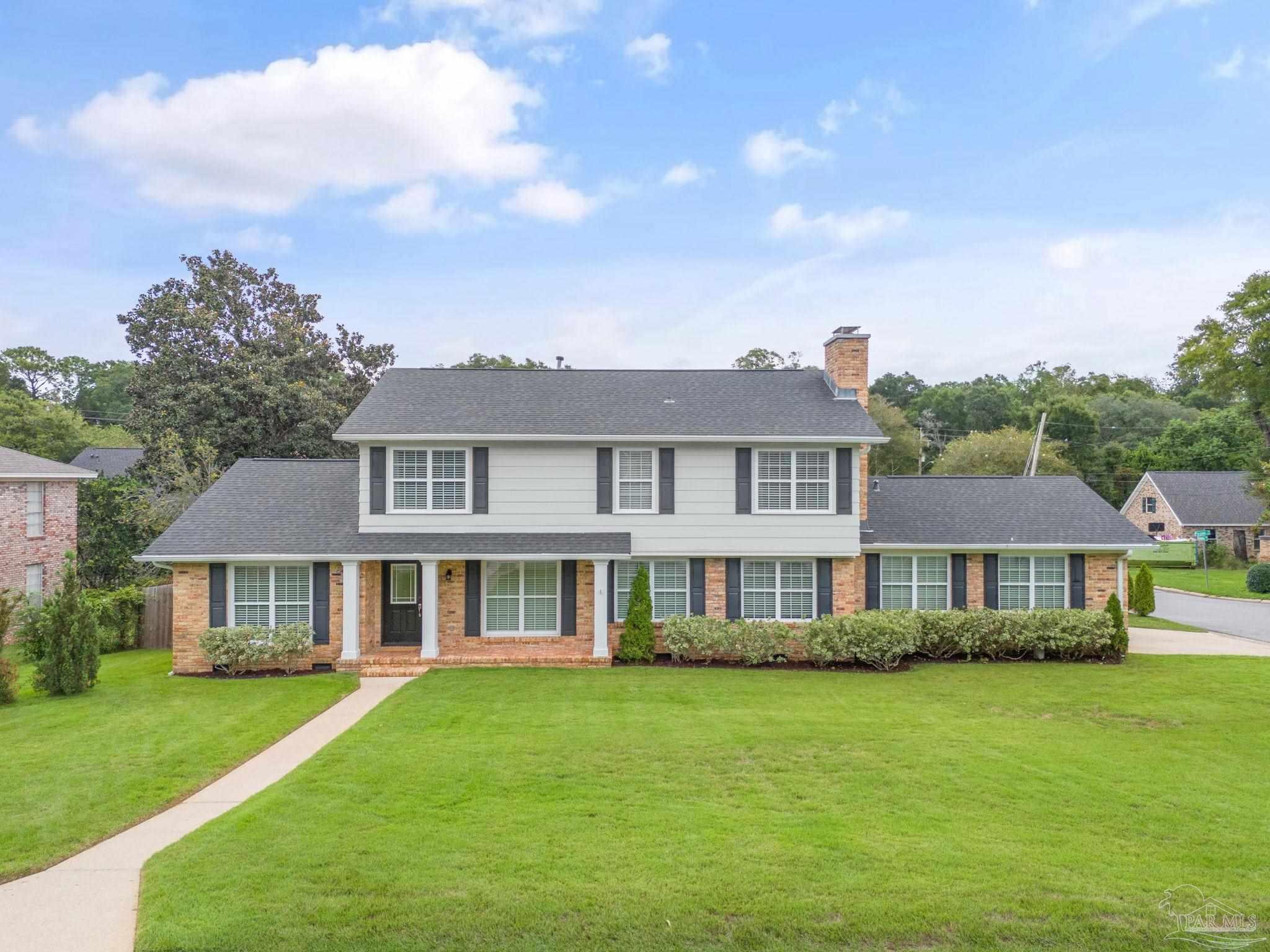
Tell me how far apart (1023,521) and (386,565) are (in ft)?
50.2

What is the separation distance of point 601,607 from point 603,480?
2.81 metres

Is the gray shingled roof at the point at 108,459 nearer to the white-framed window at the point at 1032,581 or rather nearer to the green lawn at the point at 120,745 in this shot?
the green lawn at the point at 120,745

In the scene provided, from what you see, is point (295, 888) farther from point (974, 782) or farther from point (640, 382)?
point (640, 382)

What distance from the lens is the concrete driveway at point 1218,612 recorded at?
21.5 metres

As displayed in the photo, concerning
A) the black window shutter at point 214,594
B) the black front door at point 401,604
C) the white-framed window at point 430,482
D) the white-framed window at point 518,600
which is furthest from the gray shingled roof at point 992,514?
the black window shutter at point 214,594

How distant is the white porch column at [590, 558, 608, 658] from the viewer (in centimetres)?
1591

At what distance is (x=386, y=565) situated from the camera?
1739cm

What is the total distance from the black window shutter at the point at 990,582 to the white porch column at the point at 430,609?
12.5 m

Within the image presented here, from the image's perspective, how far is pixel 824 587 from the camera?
54.4ft

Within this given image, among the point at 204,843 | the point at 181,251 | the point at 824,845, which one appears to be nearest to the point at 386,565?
the point at 204,843

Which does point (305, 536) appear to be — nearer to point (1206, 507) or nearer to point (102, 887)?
point (102, 887)

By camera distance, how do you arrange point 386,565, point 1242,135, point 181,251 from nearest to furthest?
1. point 386,565
2. point 1242,135
3. point 181,251

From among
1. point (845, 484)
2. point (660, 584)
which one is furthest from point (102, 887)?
point (845, 484)

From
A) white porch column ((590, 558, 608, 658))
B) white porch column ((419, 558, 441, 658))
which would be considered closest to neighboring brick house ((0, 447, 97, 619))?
white porch column ((419, 558, 441, 658))
